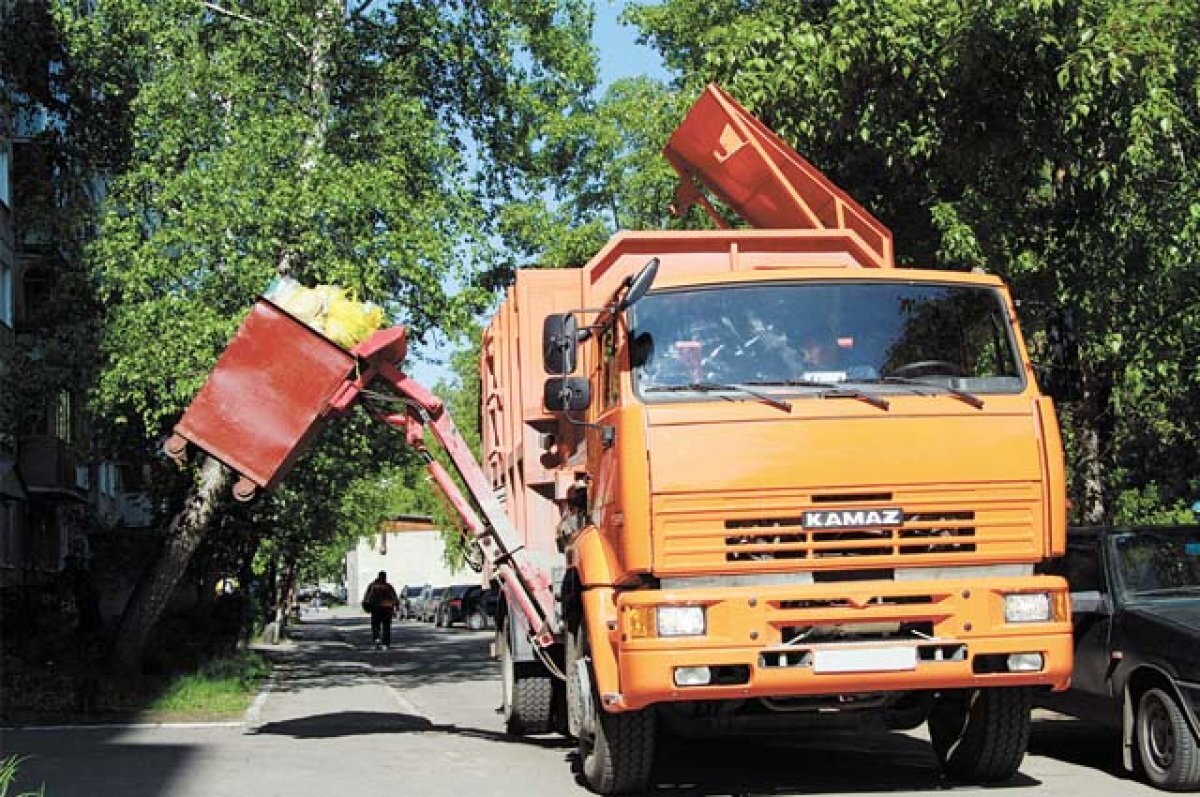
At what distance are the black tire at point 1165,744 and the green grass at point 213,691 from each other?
34.2 ft

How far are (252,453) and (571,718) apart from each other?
332cm

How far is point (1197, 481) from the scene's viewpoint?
16.7 metres

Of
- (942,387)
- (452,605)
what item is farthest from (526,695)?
(452,605)

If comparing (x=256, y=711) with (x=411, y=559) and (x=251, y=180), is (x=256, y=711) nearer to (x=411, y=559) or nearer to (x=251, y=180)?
(x=251, y=180)

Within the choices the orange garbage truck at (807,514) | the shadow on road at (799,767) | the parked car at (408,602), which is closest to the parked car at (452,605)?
the parked car at (408,602)

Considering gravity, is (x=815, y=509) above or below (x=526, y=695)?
above

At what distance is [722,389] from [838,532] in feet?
3.26

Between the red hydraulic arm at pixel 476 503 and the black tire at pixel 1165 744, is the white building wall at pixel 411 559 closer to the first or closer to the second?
the red hydraulic arm at pixel 476 503

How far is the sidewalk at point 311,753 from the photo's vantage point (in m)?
10.4

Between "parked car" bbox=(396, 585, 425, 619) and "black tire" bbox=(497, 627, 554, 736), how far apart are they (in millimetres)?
58257

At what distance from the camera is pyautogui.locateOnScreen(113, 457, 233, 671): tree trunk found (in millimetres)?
20156

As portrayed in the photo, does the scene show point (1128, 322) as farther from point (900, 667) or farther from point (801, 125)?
point (900, 667)

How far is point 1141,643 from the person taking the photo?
9.93 m

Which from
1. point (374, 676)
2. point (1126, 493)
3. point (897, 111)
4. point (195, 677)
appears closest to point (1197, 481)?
point (1126, 493)
